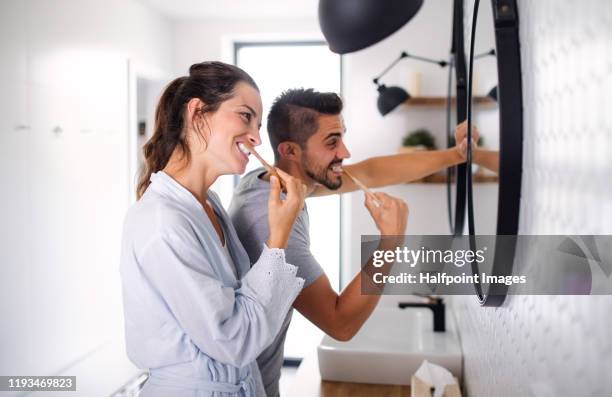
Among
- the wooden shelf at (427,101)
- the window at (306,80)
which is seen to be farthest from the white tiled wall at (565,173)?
the window at (306,80)

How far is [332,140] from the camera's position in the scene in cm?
141

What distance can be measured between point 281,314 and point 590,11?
0.69 metres

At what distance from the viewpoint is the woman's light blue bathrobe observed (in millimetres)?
878

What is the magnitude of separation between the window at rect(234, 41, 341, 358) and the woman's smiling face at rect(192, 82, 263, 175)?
308 centimetres

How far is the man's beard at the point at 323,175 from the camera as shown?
1.40 metres

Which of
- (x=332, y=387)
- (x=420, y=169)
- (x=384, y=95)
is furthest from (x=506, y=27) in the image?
(x=384, y=95)

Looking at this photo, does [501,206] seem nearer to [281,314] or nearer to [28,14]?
[281,314]

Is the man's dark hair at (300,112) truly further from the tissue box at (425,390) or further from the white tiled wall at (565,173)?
the white tiled wall at (565,173)

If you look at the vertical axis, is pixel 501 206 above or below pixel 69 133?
below

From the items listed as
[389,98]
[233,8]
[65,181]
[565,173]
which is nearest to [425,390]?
[565,173]

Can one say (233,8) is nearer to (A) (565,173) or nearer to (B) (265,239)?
(B) (265,239)

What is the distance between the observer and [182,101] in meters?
1.09

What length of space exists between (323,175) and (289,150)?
115 millimetres

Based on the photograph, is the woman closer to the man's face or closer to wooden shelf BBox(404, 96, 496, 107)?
the man's face
